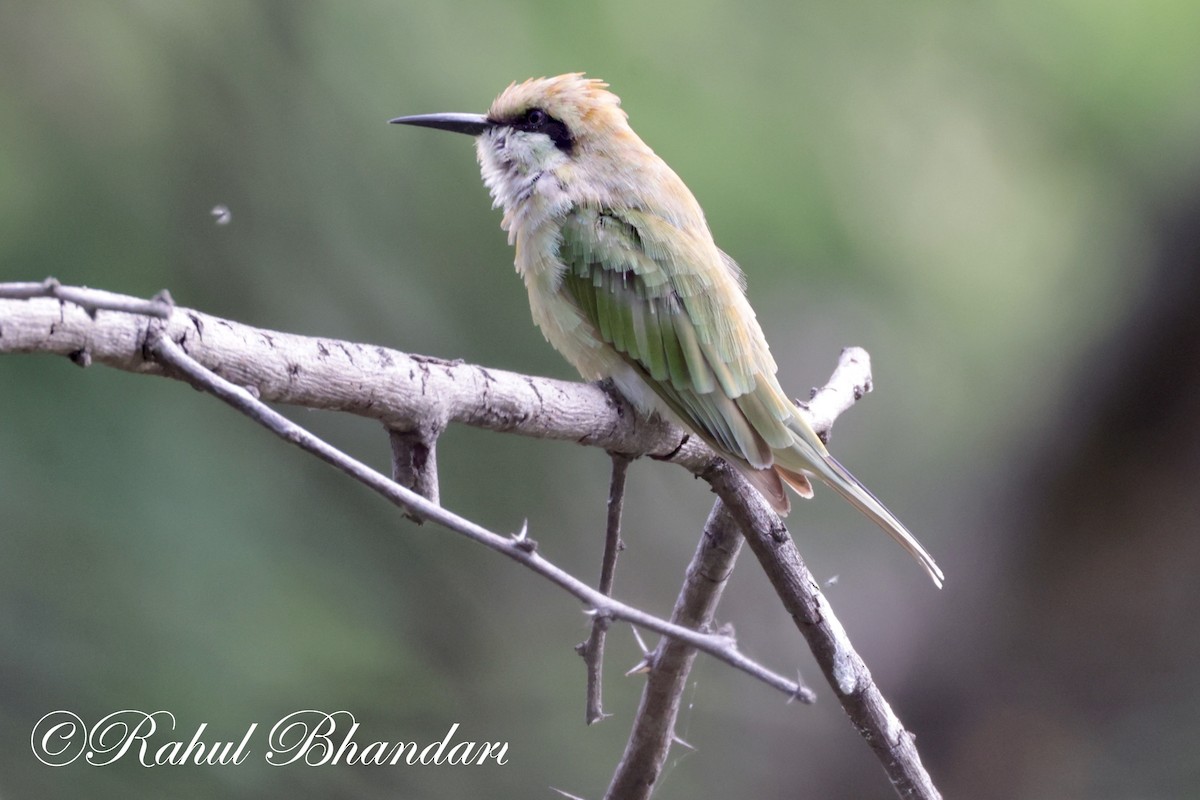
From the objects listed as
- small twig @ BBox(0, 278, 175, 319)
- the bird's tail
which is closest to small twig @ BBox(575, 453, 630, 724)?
the bird's tail

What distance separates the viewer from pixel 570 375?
342 centimetres

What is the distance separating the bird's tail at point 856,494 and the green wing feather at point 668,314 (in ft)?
0.21

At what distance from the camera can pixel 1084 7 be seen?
366 cm

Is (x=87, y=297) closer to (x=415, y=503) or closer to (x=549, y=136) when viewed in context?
(x=415, y=503)

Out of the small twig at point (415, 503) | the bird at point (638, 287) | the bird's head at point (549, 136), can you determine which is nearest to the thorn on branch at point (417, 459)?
the small twig at point (415, 503)

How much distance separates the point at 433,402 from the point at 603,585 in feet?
1.93

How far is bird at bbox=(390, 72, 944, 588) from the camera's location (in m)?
2.10

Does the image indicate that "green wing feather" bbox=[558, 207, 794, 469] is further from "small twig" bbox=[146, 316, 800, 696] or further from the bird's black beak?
"small twig" bbox=[146, 316, 800, 696]

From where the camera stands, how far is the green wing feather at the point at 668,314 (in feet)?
7.02

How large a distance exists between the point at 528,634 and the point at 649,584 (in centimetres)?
42

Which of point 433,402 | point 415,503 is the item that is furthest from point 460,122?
point 415,503

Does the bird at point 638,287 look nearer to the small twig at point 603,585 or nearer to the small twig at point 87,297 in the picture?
the small twig at point 603,585

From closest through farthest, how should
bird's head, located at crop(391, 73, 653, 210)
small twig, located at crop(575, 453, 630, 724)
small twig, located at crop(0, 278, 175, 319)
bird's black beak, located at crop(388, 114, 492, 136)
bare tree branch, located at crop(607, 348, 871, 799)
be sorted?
small twig, located at crop(0, 278, 175, 319)
small twig, located at crop(575, 453, 630, 724)
bare tree branch, located at crop(607, 348, 871, 799)
bird's head, located at crop(391, 73, 653, 210)
bird's black beak, located at crop(388, 114, 492, 136)

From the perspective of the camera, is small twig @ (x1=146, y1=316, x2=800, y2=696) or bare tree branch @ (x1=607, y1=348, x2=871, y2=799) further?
bare tree branch @ (x1=607, y1=348, x2=871, y2=799)
